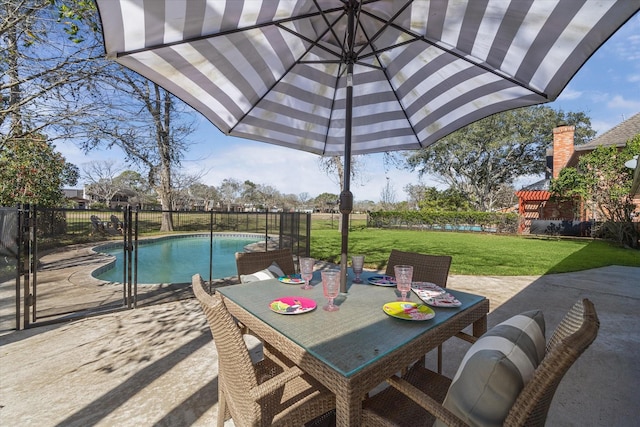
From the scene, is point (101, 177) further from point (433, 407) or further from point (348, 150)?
point (433, 407)

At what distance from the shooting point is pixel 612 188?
10.1m

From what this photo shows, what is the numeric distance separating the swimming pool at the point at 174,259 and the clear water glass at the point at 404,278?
5.94 metres

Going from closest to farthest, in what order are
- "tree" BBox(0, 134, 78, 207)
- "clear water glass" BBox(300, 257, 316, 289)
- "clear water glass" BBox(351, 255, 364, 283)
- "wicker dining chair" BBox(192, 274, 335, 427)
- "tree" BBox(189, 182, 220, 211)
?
"wicker dining chair" BBox(192, 274, 335, 427)
"clear water glass" BBox(300, 257, 316, 289)
"clear water glass" BBox(351, 255, 364, 283)
"tree" BBox(0, 134, 78, 207)
"tree" BBox(189, 182, 220, 211)

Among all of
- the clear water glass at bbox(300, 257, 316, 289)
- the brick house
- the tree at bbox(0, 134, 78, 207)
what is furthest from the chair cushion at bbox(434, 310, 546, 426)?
the brick house

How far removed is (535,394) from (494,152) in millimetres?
26006

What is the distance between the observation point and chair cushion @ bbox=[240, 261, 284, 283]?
2244 millimetres

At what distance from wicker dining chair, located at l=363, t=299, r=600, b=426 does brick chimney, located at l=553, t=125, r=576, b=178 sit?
18.9m

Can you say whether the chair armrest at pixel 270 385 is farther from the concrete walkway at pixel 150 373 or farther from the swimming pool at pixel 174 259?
the swimming pool at pixel 174 259

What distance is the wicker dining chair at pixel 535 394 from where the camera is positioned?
0.75 metres

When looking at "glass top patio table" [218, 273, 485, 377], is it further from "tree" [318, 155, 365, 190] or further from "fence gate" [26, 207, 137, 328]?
"tree" [318, 155, 365, 190]

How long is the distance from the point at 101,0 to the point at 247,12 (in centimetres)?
74

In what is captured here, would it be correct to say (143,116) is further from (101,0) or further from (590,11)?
(590,11)

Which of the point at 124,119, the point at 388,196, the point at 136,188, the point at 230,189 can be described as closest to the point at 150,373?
the point at 124,119

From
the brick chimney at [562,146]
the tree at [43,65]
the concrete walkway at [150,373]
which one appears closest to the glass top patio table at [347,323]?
the concrete walkway at [150,373]
